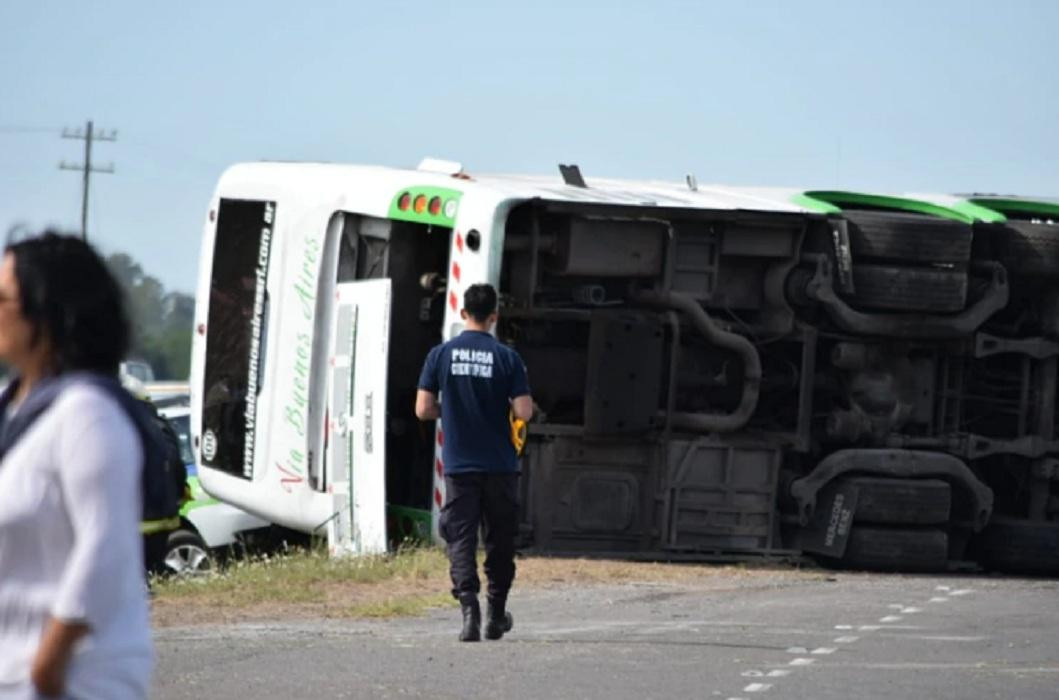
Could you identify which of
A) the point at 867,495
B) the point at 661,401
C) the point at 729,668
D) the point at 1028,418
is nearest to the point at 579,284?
the point at 661,401

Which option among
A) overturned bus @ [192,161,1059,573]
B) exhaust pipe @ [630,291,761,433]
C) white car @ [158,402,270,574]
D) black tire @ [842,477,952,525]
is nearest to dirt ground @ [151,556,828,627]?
overturned bus @ [192,161,1059,573]

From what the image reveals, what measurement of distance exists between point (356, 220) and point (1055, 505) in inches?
198

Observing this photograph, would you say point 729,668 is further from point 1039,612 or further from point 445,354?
point 1039,612

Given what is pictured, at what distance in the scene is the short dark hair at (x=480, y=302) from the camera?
1005 cm

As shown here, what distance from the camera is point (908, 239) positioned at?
14531mm

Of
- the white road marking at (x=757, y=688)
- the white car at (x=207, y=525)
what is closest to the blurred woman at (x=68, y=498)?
the white road marking at (x=757, y=688)

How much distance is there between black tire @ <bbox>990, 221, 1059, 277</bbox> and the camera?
1486 cm

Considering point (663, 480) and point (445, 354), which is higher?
point (445, 354)

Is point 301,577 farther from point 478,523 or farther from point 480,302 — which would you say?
point 480,302

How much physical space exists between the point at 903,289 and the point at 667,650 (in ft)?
16.4

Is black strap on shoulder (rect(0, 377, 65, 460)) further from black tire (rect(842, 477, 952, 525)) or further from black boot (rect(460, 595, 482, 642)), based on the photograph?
black tire (rect(842, 477, 952, 525))

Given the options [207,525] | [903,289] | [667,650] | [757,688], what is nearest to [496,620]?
[667,650]

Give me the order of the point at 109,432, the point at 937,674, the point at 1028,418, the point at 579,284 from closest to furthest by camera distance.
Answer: the point at 109,432
the point at 937,674
the point at 579,284
the point at 1028,418

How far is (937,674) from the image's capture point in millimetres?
9508
